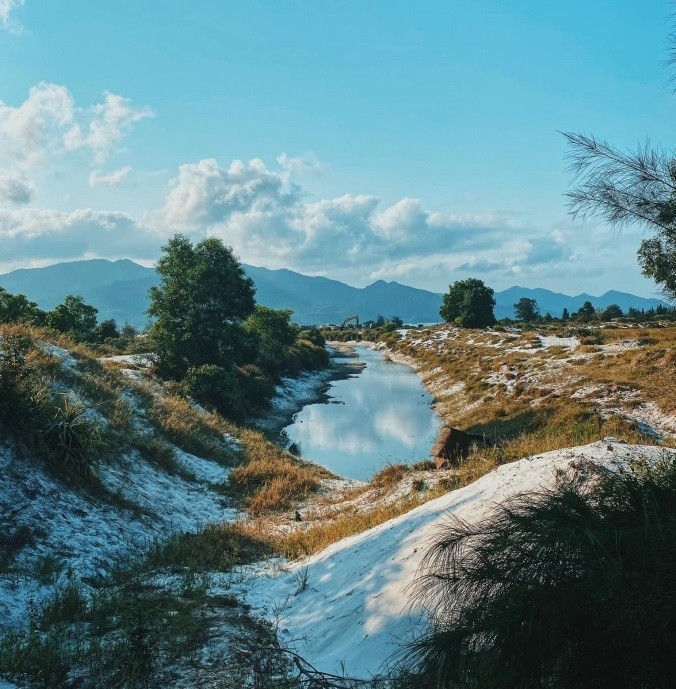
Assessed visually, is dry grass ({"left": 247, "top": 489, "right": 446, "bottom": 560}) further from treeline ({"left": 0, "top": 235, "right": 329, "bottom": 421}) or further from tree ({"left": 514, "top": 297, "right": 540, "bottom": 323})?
tree ({"left": 514, "top": 297, "right": 540, "bottom": 323})

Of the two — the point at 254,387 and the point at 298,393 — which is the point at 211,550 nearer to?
the point at 254,387

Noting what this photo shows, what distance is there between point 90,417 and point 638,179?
1681cm

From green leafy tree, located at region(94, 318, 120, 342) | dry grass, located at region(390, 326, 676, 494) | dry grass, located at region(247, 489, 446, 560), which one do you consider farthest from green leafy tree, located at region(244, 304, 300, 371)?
dry grass, located at region(247, 489, 446, 560)

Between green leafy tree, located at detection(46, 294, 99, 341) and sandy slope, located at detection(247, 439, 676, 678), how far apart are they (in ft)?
143

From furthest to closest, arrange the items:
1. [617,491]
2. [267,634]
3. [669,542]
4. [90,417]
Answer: [90,417] < [267,634] < [617,491] < [669,542]

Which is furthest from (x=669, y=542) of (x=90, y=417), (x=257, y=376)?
(x=257, y=376)

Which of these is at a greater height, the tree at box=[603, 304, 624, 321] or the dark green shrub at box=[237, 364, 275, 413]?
the tree at box=[603, 304, 624, 321]

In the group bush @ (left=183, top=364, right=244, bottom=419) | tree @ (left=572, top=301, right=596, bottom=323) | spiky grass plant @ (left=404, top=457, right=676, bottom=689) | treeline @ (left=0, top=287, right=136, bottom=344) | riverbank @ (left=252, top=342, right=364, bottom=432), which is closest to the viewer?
spiky grass plant @ (left=404, top=457, right=676, bottom=689)

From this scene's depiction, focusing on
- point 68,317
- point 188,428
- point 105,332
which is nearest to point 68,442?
point 188,428

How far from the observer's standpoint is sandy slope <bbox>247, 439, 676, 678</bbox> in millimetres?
6449

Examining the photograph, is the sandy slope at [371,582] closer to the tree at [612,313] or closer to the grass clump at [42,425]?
the grass clump at [42,425]

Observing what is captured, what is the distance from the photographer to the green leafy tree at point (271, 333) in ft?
183

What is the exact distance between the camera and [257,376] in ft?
160

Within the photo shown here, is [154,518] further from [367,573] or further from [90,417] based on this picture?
[367,573]
